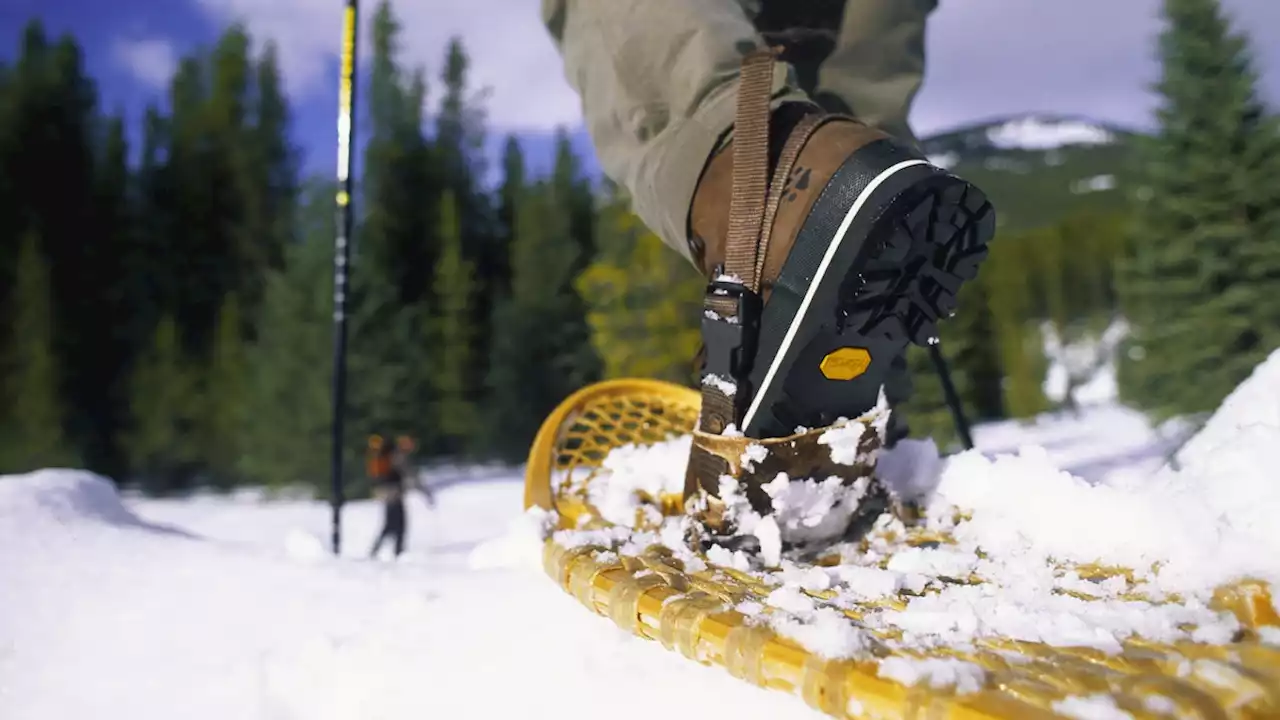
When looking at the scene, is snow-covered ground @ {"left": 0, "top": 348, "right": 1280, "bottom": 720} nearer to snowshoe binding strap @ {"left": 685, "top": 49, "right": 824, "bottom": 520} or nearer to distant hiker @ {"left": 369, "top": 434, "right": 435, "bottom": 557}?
snowshoe binding strap @ {"left": 685, "top": 49, "right": 824, "bottom": 520}

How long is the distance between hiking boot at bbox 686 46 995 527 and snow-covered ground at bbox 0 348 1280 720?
21 centimetres

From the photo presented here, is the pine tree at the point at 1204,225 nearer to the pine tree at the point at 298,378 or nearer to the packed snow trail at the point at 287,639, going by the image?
the packed snow trail at the point at 287,639

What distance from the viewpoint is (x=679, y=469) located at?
1.06 m

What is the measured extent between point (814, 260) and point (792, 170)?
92 mm

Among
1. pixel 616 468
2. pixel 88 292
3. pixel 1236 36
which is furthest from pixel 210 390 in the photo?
pixel 1236 36

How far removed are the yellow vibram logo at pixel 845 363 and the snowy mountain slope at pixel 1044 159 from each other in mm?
19166

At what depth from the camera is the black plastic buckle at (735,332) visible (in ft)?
2.30

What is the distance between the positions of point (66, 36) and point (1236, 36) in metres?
18.3

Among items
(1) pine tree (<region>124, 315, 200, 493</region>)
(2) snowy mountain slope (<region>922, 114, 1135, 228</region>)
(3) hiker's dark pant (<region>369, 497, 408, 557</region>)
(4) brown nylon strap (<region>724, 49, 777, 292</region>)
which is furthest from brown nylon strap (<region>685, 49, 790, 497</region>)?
(2) snowy mountain slope (<region>922, 114, 1135, 228</region>)

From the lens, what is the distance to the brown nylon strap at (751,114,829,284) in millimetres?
688

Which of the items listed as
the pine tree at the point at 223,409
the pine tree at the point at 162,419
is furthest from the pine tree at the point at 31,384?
the pine tree at the point at 223,409

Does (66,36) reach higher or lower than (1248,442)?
higher

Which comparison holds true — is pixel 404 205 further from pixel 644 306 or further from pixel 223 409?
pixel 644 306

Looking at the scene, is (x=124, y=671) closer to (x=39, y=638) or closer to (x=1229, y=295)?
(x=39, y=638)
